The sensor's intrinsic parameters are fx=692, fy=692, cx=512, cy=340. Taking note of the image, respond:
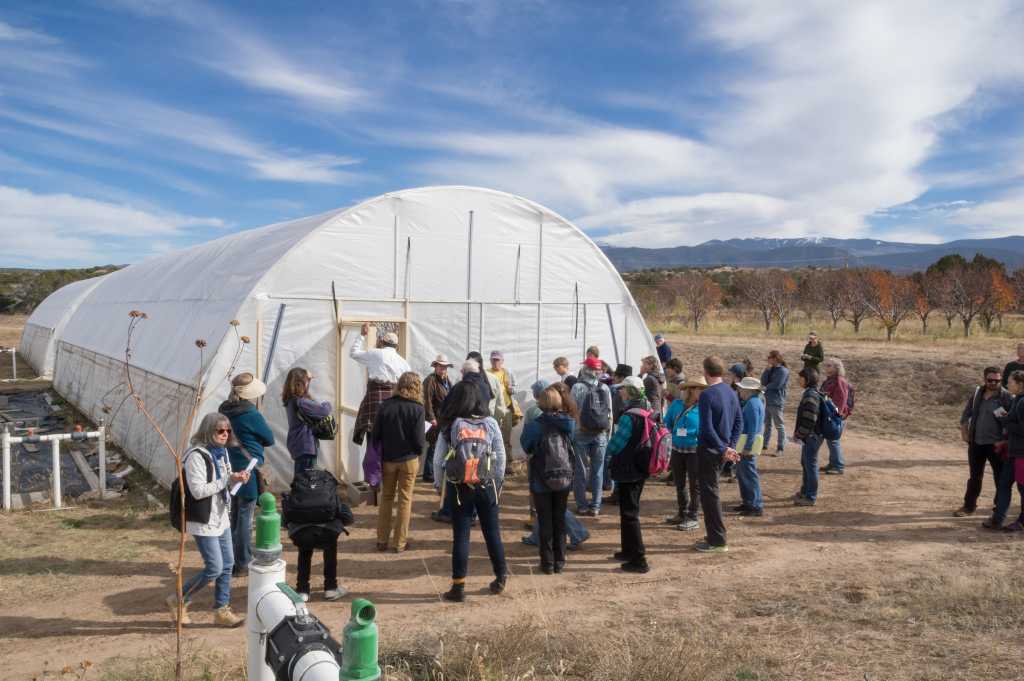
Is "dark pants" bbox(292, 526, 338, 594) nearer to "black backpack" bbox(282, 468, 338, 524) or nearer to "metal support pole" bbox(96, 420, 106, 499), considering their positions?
"black backpack" bbox(282, 468, 338, 524)

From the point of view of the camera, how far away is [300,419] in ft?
21.4

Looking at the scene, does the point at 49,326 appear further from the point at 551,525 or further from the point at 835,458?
the point at 835,458

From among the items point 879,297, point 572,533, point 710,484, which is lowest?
point 572,533

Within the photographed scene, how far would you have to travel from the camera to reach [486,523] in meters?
5.91

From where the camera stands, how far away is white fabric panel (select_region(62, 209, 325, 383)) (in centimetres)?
963

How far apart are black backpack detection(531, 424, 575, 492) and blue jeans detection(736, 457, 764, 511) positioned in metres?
3.24

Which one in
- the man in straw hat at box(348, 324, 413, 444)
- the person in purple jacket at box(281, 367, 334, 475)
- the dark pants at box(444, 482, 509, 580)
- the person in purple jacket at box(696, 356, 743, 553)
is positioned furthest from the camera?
the man in straw hat at box(348, 324, 413, 444)

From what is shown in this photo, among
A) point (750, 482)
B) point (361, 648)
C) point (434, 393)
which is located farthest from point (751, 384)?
point (361, 648)

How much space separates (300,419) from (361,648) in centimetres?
458

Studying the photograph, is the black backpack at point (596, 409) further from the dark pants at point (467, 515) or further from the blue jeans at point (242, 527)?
the blue jeans at point (242, 527)

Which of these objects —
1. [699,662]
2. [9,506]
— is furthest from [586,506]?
[9,506]

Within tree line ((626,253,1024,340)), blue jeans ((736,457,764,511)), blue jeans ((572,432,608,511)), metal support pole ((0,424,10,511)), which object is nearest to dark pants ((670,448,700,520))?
blue jeans ((736,457,764,511))

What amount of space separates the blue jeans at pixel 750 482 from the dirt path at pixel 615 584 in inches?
11.7

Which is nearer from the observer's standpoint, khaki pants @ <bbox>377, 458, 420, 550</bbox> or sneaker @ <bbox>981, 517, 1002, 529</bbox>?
khaki pants @ <bbox>377, 458, 420, 550</bbox>
